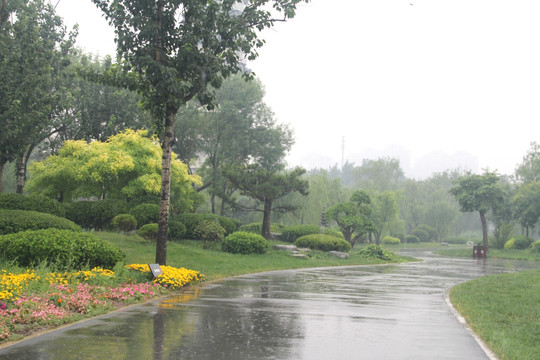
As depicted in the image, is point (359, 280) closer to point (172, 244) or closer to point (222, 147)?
point (172, 244)

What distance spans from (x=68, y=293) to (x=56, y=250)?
2933mm

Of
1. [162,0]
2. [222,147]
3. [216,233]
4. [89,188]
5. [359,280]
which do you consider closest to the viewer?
[162,0]

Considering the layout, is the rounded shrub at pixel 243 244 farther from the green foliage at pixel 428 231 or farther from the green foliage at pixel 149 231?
the green foliage at pixel 428 231

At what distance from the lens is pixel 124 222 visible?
851 inches

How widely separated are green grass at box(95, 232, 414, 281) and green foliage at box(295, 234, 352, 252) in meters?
2.49

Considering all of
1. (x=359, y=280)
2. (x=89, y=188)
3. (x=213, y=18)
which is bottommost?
(x=359, y=280)

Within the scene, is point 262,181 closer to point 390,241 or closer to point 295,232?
point 295,232

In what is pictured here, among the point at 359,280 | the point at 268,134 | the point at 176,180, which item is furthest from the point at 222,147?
the point at 359,280

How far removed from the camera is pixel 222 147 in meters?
38.7

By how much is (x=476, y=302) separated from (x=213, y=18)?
10147 millimetres

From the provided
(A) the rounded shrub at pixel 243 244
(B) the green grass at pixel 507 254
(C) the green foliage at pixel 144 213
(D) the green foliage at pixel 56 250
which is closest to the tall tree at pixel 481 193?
(B) the green grass at pixel 507 254

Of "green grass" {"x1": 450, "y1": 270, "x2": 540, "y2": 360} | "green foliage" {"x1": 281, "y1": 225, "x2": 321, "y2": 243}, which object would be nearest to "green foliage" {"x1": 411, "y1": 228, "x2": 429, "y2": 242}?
"green foliage" {"x1": 281, "y1": 225, "x2": 321, "y2": 243}

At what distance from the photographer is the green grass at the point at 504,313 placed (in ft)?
23.4

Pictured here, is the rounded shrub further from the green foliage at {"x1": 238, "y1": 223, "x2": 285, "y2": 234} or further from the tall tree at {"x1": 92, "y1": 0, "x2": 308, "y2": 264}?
the tall tree at {"x1": 92, "y1": 0, "x2": 308, "y2": 264}
